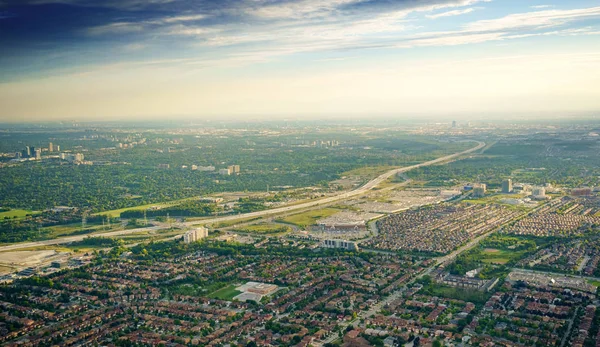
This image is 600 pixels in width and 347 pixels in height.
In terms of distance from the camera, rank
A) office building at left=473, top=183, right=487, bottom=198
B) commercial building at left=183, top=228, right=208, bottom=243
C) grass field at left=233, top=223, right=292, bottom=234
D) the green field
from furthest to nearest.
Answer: office building at left=473, top=183, right=487, bottom=198
grass field at left=233, top=223, right=292, bottom=234
commercial building at left=183, top=228, right=208, bottom=243
the green field

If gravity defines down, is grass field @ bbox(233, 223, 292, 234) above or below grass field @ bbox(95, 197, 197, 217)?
below

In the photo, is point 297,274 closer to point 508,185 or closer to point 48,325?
point 48,325

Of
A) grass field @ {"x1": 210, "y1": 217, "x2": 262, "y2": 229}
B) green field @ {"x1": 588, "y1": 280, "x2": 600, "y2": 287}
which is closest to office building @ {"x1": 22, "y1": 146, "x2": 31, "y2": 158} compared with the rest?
grass field @ {"x1": 210, "y1": 217, "x2": 262, "y2": 229}

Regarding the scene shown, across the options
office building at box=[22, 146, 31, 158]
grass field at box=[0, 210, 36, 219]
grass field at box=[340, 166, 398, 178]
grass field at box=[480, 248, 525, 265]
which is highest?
office building at box=[22, 146, 31, 158]

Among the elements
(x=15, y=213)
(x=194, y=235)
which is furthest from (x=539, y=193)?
(x=15, y=213)

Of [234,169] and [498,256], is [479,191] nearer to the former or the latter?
[498,256]

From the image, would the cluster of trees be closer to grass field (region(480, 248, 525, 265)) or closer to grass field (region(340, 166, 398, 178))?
grass field (region(480, 248, 525, 265))

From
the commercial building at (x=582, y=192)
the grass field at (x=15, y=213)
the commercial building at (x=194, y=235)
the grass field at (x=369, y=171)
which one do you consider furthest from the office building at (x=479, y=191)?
the grass field at (x=15, y=213)
